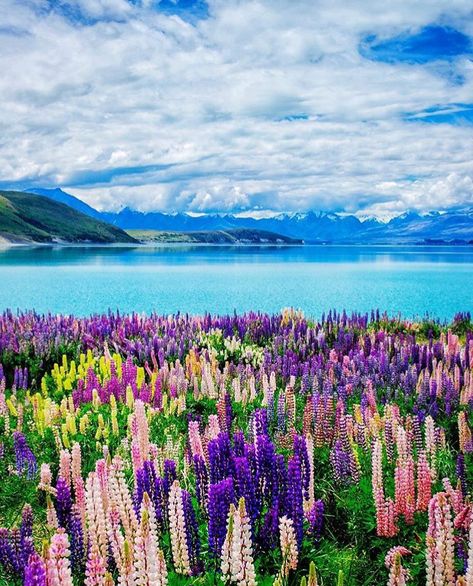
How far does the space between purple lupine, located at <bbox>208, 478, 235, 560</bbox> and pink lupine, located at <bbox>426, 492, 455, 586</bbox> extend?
4.47ft

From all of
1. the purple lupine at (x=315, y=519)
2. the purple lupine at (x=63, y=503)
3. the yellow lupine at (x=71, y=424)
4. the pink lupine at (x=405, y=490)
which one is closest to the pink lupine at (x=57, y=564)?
the purple lupine at (x=63, y=503)

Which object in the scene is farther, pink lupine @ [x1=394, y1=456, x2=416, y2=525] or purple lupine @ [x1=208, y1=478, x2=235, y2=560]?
pink lupine @ [x1=394, y1=456, x2=416, y2=525]

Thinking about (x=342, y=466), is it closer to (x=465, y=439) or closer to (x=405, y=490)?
(x=405, y=490)

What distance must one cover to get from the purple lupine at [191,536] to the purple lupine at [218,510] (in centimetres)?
15

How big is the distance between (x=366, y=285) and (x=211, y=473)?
240 feet

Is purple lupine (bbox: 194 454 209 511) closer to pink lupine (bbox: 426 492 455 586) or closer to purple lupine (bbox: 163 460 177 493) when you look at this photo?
purple lupine (bbox: 163 460 177 493)

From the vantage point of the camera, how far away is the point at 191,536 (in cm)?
443

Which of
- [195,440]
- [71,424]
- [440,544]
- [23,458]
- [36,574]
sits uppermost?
[36,574]

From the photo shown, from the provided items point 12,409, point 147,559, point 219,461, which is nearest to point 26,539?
point 147,559

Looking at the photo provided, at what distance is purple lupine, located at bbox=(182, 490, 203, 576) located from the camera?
436cm

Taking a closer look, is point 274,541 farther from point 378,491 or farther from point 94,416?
point 94,416

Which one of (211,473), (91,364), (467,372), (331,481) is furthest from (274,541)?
(91,364)

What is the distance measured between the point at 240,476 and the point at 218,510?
534 mm

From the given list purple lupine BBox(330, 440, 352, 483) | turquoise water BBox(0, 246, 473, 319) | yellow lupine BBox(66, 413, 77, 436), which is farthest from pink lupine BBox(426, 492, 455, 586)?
turquoise water BBox(0, 246, 473, 319)
